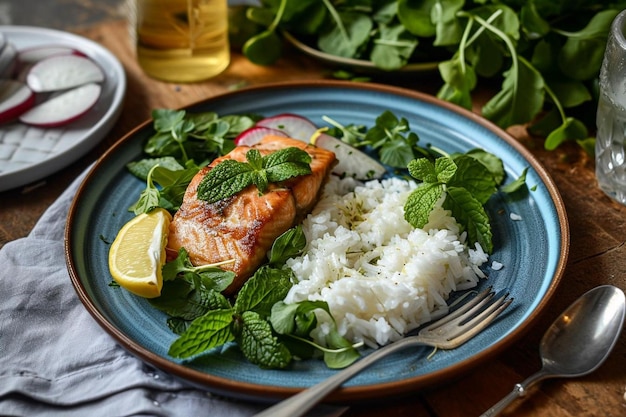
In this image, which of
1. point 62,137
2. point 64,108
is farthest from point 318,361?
point 64,108

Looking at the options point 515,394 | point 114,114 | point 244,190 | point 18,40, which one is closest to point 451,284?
point 515,394

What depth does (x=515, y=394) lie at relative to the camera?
170 cm

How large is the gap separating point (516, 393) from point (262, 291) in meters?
0.66

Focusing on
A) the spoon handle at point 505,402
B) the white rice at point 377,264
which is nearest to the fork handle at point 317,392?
the white rice at point 377,264

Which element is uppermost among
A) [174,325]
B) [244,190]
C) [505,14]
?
[505,14]

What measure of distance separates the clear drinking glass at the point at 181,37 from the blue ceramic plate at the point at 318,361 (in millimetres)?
455

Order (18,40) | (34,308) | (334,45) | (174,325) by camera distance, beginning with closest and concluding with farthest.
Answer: (174,325)
(34,308)
(334,45)
(18,40)

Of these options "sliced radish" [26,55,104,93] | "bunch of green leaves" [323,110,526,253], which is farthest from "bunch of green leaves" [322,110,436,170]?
"sliced radish" [26,55,104,93]

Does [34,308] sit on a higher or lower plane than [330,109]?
lower

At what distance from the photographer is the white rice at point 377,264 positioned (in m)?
1.82

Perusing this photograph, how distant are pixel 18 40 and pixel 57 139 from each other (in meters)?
0.82

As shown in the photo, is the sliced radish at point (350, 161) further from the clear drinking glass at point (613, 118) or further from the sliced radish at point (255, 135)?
the clear drinking glass at point (613, 118)

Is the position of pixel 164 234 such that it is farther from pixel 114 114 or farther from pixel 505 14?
pixel 505 14

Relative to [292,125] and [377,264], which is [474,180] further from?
[292,125]
